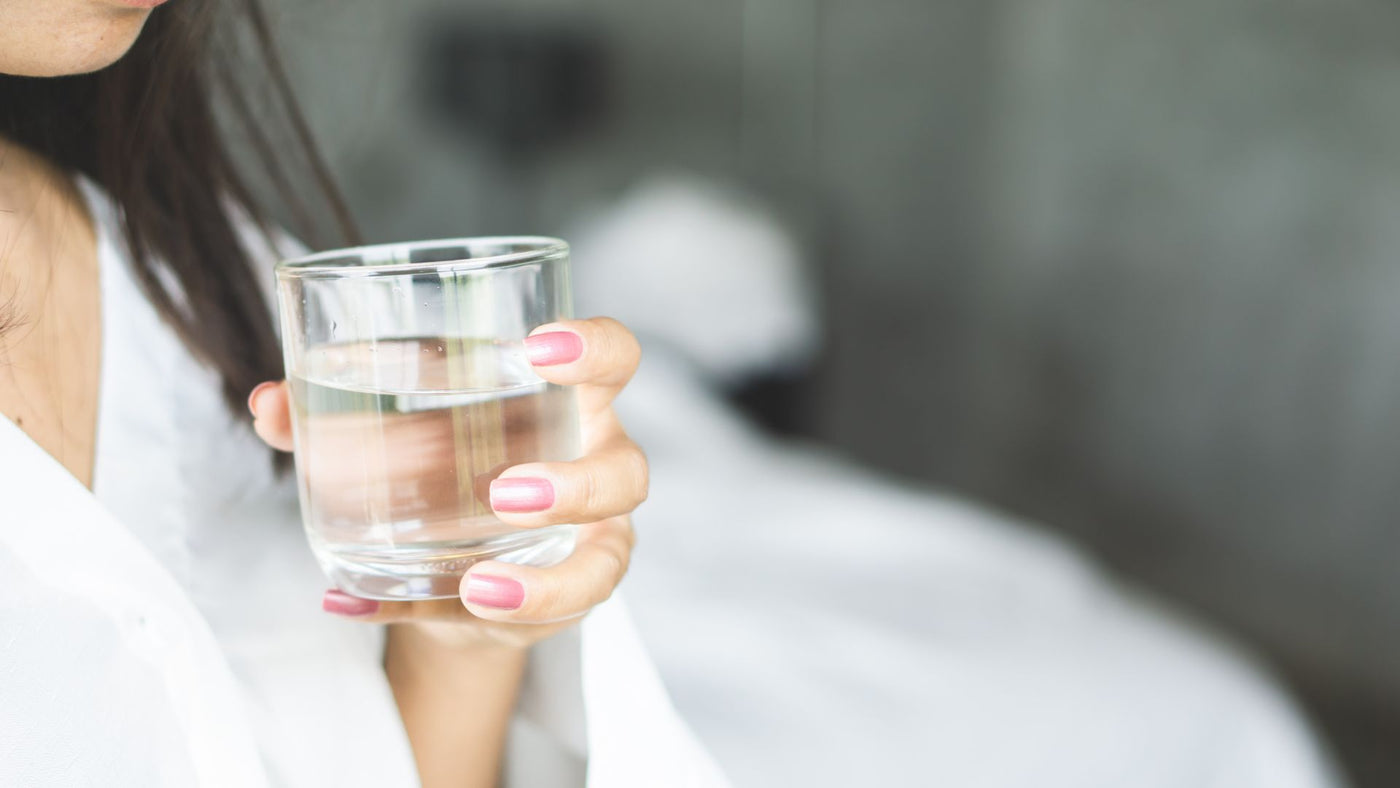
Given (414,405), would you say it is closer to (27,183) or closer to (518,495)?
(518,495)

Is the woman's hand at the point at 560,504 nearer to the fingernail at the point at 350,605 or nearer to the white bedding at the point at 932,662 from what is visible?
the fingernail at the point at 350,605

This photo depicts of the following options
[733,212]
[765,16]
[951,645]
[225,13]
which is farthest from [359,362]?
[765,16]

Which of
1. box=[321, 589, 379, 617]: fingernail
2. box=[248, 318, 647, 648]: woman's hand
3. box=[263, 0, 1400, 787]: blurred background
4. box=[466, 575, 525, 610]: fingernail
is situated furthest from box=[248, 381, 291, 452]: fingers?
box=[263, 0, 1400, 787]: blurred background

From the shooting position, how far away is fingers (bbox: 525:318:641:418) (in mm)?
543

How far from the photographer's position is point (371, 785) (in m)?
0.68

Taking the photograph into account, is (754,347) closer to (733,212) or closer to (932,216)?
(733,212)

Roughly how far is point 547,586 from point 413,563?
7cm

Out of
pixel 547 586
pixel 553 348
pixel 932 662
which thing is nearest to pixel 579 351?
pixel 553 348

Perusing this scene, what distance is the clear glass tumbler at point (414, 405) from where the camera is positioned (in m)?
0.52

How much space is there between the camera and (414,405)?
52 cm

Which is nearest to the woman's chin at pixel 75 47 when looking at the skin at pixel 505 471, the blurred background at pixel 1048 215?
the skin at pixel 505 471

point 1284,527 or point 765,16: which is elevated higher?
point 765,16

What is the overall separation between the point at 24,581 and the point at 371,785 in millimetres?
234

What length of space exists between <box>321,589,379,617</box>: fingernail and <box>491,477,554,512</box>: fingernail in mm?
176
